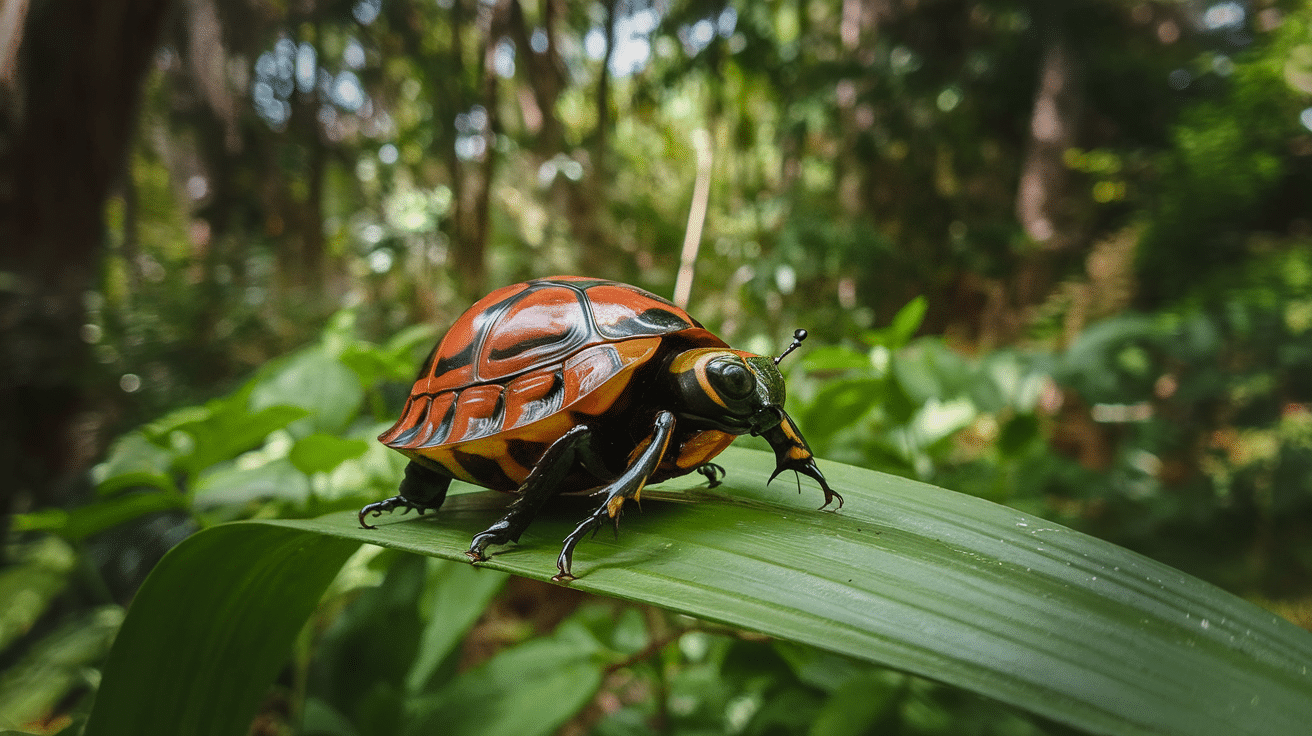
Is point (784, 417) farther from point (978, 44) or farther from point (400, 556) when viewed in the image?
point (978, 44)

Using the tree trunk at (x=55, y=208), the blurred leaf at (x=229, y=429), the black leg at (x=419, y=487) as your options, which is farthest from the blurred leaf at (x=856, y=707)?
the tree trunk at (x=55, y=208)

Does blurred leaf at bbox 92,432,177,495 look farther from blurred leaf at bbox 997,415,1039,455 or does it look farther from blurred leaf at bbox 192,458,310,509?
blurred leaf at bbox 997,415,1039,455

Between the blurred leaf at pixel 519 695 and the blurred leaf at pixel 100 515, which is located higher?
the blurred leaf at pixel 100 515

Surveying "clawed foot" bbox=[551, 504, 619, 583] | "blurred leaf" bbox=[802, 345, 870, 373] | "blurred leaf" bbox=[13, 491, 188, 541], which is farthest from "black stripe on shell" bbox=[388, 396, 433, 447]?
"blurred leaf" bbox=[802, 345, 870, 373]

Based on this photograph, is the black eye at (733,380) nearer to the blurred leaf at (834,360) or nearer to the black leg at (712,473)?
the black leg at (712,473)

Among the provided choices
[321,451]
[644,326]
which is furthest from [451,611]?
[644,326]

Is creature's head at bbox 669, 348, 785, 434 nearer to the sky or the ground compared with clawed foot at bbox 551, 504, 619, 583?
nearer to the sky
